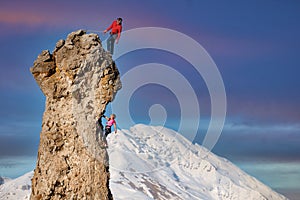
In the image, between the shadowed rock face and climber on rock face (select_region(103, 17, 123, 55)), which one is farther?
climber on rock face (select_region(103, 17, 123, 55))

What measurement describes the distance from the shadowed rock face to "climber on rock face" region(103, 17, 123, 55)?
93 cm

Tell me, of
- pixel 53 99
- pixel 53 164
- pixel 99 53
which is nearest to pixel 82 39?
pixel 99 53

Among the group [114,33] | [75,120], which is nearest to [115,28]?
[114,33]

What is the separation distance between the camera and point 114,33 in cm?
2372

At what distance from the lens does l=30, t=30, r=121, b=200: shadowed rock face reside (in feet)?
70.7

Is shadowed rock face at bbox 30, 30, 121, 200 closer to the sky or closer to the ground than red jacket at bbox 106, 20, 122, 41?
closer to the ground

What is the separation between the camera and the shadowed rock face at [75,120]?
21.6 m

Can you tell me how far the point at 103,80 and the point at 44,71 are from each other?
100 inches

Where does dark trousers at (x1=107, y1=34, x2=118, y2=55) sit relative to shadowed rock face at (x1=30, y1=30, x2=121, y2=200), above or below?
above

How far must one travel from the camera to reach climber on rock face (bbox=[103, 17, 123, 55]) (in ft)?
77.2

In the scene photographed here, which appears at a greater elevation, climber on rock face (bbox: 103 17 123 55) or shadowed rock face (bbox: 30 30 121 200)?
climber on rock face (bbox: 103 17 123 55)

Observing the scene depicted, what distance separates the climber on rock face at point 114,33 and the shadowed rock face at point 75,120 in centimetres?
93

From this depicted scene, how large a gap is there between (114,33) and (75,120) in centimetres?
431

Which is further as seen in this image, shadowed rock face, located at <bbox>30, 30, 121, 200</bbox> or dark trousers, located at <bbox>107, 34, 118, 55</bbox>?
dark trousers, located at <bbox>107, 34, 118, 55</bbox>
